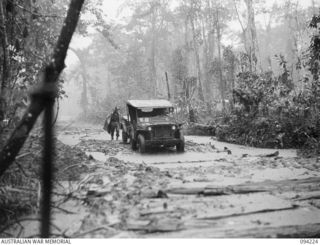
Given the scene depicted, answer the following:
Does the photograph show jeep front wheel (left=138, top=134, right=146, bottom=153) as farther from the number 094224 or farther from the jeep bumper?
the number 094224

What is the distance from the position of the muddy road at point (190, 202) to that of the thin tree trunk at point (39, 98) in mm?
1132

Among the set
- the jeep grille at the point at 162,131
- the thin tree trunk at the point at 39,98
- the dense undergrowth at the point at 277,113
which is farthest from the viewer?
the jeep grille at the point at 162,131

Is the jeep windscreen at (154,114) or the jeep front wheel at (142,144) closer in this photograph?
the jeep front wheel at (142,144)

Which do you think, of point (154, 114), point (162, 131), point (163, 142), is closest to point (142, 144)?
point (163, 142)

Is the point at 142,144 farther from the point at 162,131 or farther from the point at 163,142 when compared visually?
the point at 162,131

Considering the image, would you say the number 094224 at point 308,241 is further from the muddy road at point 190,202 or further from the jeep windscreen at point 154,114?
the jeep windscreen at point 154,114

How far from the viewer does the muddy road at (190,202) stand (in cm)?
457

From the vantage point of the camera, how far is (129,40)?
4728 centimetres

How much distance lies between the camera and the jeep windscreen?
13462 mm

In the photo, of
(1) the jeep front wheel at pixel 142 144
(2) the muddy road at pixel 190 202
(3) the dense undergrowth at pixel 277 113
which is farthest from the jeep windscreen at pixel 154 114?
(2) the muddy road at pixel 190 202

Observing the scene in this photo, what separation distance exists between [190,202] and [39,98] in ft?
9.48

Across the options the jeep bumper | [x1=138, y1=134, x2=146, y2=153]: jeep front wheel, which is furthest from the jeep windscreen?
the jeep bumper

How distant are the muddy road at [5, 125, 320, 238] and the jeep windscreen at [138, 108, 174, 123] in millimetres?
4500

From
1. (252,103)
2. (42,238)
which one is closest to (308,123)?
(252,103)
